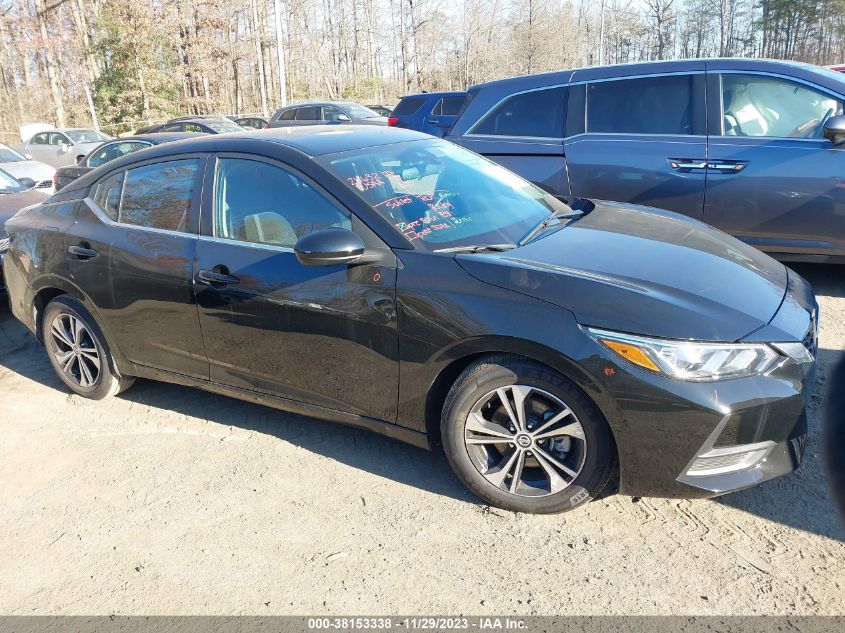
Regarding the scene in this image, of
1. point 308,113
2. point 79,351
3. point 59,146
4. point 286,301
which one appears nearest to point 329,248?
point 286,301

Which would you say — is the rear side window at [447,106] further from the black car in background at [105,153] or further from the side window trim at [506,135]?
the side window trim at [506,135]

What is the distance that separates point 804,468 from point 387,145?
8.69 feet

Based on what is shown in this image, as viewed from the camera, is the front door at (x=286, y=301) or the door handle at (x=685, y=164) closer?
the front door at (x=286, y=301)

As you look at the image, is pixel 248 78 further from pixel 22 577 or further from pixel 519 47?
pixel 22 577

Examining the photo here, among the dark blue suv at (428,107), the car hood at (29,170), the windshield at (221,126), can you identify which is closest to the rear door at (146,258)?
the dark blue suv at (428,107)

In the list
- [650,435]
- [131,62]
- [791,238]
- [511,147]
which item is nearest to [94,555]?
[650,435]

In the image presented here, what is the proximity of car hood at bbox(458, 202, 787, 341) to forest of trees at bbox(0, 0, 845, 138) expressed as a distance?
25.7 metres

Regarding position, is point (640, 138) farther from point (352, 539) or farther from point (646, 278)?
point (352, 539)

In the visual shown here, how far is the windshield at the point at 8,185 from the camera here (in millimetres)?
8376

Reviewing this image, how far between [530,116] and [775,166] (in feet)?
6.78

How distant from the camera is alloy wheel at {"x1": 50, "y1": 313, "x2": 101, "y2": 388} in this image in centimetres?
425

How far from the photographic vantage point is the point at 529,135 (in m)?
6.04

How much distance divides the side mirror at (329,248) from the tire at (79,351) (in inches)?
74.0

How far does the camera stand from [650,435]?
2531mm
